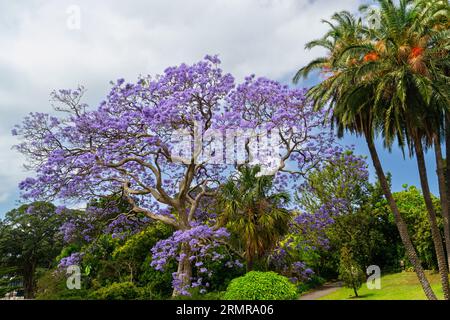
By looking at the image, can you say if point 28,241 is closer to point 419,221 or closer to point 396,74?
point 419,221

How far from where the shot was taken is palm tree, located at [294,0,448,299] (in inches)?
637

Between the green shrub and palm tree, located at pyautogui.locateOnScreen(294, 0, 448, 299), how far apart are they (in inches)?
456

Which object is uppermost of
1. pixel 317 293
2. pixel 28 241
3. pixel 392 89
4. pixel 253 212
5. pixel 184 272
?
pixel 392 89

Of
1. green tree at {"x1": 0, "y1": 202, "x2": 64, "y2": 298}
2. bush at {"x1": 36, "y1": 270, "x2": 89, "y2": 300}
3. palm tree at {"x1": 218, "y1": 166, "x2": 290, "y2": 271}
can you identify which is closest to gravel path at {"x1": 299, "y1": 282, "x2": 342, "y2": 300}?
palm tree at {"x1": 218, "y1": 166, "x2": 290, "y2": 271}

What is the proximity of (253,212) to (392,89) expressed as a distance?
763cm

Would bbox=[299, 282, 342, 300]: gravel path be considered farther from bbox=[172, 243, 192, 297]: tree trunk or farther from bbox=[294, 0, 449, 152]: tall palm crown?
bbox=[294, 0, 449, 152]: tall palm crown

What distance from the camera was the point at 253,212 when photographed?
16094mm

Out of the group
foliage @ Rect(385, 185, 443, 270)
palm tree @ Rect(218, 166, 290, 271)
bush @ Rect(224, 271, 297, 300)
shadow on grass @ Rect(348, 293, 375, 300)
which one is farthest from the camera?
foliage @ Rect(385, 185, 443, 270)

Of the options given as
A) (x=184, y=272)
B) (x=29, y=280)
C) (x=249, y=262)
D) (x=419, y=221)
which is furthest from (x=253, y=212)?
(x=29, y=280)

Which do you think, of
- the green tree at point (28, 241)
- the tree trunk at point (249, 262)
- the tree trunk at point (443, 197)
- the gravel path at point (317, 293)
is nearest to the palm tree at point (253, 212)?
the tree trunk at point (249, 262)
